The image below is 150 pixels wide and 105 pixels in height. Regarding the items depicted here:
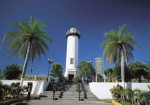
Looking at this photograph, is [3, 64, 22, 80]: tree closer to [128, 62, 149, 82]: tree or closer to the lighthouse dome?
[128, 62, 149, 82]: tree

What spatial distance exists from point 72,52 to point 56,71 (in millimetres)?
6314

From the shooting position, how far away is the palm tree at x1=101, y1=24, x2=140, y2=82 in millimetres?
20453

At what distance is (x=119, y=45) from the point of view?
20.7m

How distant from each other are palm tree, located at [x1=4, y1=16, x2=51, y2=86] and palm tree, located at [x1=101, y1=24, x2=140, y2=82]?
293 inches

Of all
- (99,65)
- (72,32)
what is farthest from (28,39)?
(72,32)

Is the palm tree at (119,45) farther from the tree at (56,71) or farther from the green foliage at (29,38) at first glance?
the tree at (56,71)

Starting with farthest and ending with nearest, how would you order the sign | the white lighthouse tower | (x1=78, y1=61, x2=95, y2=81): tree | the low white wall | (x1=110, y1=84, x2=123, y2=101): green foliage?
the white lighthouse tower < (x1=78, y1=61, x2=95, y2=81): tree < the sign < the low white wall < (x1=110, y1=84, x2=123, y2=101): green foliage

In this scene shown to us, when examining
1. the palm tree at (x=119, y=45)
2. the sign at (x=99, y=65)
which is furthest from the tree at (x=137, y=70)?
the sign at (x=99, y=65)

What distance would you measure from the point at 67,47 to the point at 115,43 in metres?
16.4

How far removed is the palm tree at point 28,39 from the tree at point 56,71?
861 centimetres

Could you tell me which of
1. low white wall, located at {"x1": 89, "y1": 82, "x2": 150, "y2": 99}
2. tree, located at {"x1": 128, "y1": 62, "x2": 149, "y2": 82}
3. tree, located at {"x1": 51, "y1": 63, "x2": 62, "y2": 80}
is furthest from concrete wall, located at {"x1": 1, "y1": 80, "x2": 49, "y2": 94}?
tree, located at {"x1": 128, "y1": 62, "x2": 149, "y2": 82}

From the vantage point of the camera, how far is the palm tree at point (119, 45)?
2045 cm

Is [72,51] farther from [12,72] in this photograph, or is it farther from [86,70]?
[12,72]

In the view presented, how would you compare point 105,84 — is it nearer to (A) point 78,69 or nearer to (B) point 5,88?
(B) point 5,88
